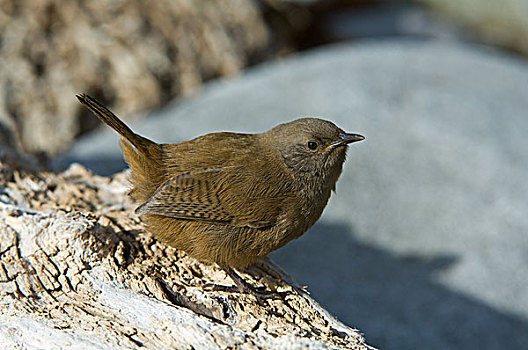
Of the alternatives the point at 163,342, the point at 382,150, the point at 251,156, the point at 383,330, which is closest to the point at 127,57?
the point at 382,150

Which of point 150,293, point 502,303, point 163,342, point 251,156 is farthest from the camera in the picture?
point 502,303

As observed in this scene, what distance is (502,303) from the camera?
12.7ft

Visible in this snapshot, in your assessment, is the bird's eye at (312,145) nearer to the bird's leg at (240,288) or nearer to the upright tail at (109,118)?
the bird's leg at (240,288)

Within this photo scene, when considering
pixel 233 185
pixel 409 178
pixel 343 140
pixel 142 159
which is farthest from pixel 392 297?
pixel 142 159

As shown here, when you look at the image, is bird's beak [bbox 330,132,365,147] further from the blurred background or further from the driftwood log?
the blurred background

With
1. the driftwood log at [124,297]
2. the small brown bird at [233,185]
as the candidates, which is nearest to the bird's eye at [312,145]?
the small brown bird at [233,185]

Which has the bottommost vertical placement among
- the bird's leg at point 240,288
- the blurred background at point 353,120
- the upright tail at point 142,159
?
the bird's leg at point 240,288

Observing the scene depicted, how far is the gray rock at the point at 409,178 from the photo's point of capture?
3.76 metres

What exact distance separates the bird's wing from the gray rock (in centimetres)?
120

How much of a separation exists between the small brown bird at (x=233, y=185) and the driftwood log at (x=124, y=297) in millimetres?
155

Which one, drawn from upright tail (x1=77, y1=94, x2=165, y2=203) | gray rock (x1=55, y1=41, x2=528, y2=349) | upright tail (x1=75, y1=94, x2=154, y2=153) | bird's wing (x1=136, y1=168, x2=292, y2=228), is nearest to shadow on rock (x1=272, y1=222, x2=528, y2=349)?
gray rock (x1=55, y1=41, x2=528, y2=349)

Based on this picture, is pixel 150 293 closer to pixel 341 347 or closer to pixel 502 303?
pixel 341 347

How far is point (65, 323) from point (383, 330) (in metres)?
2.06

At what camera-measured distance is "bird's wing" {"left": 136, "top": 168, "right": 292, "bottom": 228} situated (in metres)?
2.55
